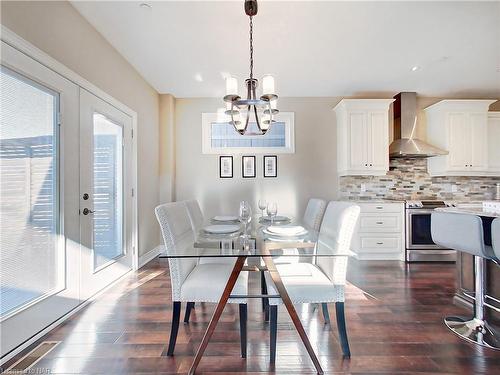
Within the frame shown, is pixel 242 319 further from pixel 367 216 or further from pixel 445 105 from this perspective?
pixel 445 105

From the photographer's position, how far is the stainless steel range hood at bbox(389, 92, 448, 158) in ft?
12.5

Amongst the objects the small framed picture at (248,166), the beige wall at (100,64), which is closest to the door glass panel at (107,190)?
the beige wall at (100,64)

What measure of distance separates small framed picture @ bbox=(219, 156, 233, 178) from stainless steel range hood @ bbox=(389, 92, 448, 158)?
256 cm

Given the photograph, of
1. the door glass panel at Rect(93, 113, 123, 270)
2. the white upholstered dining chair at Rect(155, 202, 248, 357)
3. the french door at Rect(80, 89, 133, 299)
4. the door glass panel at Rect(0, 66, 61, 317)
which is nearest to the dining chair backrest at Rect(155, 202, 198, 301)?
the white upholstered dining chair at Rect(155, 202, 248, 357)

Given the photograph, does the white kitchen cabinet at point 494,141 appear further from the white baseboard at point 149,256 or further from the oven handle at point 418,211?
the white baseboard at point 149,256

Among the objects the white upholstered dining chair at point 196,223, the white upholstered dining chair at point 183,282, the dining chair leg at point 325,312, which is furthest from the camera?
the white upholstered dining chair at point 196,223

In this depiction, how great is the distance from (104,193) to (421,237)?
4.19 m

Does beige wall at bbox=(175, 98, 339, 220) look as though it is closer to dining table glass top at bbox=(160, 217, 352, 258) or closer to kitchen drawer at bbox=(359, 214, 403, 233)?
kitchen drawer at bbox=(359, 214, 403, 233)

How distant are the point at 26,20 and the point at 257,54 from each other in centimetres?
200

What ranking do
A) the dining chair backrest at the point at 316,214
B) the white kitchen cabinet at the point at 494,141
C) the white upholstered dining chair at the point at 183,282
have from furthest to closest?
the white kitchen cabinet at the point at 494,141 → the dining chair backrest at the point at 316,214 → the white upholstered dining chair at the point at 183,282

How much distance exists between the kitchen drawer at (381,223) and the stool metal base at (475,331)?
5.63 ft

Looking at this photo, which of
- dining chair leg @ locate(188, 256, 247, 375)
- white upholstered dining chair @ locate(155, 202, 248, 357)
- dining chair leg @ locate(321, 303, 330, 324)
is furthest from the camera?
dining chair leg @ locate(321, 303, 330, 324)

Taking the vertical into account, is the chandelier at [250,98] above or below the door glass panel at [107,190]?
above

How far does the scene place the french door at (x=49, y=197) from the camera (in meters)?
1.60
